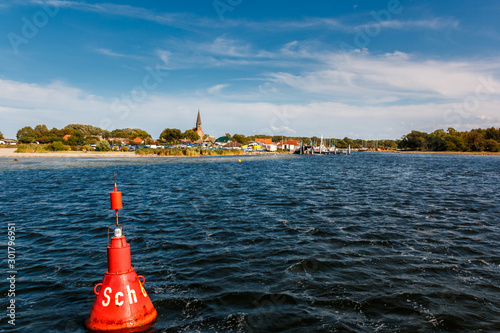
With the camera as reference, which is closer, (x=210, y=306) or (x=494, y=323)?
(x=494, y=323)

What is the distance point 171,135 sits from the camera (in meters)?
177

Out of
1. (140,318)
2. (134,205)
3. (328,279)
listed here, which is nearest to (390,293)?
(328,279)

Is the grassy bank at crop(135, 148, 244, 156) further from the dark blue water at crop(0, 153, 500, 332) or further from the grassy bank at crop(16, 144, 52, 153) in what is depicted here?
the dark blue water at crop(0, 153, 500, 332)

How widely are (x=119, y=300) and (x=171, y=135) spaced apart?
178851 millimetres

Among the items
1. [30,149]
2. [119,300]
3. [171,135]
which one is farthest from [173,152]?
[119,300]

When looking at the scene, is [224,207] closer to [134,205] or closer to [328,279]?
[134,205]

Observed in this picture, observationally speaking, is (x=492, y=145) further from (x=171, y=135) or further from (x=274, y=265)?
(x=274, y=265)

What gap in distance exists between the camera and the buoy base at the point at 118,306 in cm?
543

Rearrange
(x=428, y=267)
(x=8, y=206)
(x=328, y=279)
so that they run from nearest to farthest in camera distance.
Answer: (x=328, y=279)
(x=428, y=267)
(x=8, y=206)

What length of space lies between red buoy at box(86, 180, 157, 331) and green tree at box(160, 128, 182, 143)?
579 ft

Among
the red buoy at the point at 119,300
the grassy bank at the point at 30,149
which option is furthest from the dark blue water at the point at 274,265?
Result: the grassy bank at the point at 30,149

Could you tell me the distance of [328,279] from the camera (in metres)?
8.27

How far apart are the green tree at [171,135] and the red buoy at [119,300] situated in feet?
579

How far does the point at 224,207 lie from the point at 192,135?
578 ft
